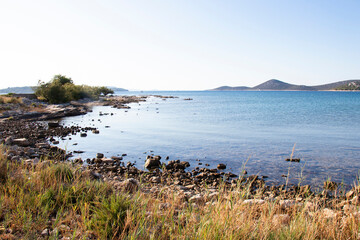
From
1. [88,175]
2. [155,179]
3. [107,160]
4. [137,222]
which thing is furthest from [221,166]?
[137,222]

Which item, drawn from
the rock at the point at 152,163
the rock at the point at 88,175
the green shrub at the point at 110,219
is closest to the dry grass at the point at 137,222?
the green shrub at the point at 110,219

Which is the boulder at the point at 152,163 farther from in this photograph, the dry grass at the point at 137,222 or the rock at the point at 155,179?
the dry grass at the point at 137,222

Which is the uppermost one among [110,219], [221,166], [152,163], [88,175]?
[110,219]

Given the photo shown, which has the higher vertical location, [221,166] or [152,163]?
[152,163]

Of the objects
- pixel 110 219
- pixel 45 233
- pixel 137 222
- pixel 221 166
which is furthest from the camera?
pixel 221 166

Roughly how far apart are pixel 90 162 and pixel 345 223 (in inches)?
463

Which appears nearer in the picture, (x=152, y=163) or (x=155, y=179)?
(x=155, y=179)

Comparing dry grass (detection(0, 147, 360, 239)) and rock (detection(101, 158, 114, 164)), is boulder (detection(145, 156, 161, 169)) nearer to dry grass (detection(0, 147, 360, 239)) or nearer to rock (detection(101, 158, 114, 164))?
rock (detection(101, 158, 114, 164))

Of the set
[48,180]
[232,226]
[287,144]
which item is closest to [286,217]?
[232,226]

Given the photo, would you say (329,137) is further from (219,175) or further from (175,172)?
(175,172)

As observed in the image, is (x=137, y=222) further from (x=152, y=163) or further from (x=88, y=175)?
(x=152, y=163)

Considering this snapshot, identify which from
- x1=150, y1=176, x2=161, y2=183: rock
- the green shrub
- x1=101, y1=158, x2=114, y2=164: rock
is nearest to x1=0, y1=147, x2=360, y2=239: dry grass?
the green shrub

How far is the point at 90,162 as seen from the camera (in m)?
13.3

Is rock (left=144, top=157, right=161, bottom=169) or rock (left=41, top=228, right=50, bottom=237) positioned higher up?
rock (left=41, top=228, right=50, bottom=237)
